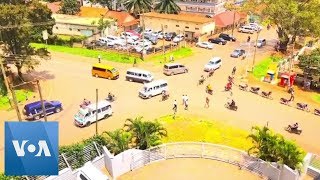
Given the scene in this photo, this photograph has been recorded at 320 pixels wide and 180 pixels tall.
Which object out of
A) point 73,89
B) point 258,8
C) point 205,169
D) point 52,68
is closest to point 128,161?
point 205,169

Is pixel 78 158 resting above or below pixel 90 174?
above

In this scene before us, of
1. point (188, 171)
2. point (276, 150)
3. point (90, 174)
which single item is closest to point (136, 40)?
point (188, 171)

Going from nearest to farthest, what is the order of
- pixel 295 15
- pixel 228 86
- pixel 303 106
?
pixel 303 106 → pixel 228 86 → pixel 295 15

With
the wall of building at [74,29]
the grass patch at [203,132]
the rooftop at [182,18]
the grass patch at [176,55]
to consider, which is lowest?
the grass patch at [203,132]

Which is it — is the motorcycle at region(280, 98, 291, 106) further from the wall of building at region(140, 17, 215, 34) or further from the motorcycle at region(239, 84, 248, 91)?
the wall of building at region(140, 17, 215, 34)

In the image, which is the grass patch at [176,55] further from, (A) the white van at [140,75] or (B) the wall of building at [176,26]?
(A) the white van at [140,75]

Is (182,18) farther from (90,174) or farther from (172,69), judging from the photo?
(90,174)

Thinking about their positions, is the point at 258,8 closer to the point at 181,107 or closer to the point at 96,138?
the point at 181,107

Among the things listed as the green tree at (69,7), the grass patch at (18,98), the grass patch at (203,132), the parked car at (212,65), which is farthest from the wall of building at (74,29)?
the grass patch at (203,132)
